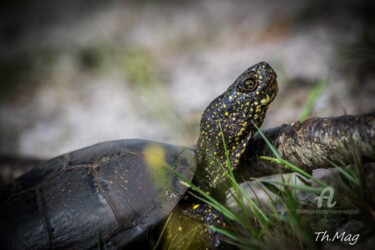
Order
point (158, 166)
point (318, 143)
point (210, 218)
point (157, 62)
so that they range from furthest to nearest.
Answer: point (157, 62)
point (158, 166)
point (210, 218)
point (318, 143)

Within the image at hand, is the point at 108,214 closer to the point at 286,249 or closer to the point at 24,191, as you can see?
the point at 24,191

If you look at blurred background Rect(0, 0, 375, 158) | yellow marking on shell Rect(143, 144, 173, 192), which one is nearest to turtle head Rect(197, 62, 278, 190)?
yellow marking on shell Rect(143, 144, 173, 192)

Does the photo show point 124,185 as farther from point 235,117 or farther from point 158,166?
point 235,117

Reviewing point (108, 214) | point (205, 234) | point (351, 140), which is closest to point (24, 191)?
point (108, 214)

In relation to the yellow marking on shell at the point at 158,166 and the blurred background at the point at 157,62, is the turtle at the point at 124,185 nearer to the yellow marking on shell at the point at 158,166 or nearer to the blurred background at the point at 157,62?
the yellow marking on shell at the point at 158,166

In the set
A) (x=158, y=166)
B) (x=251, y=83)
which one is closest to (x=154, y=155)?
(x=158, y=166)

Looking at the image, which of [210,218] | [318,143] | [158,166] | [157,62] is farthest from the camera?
[157,62]

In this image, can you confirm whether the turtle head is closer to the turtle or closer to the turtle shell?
the turtle
